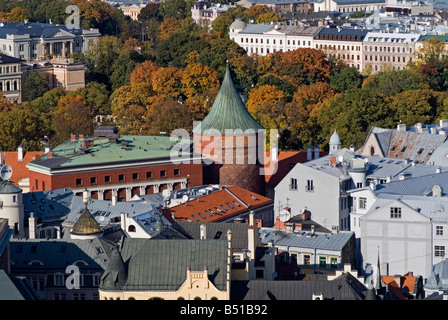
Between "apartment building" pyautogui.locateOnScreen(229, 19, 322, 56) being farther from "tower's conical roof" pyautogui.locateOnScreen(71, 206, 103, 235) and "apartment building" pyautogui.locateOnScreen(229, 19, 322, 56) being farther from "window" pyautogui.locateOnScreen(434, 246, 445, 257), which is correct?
"tower's conical roof" pyautogui.locateOnScreen(71, 206, 103, 235)

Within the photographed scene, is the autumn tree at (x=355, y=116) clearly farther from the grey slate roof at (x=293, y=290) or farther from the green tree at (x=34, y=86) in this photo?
the grey slate roof at (x=293, y=290)

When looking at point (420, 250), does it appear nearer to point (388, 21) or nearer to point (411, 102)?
point (411, 102)

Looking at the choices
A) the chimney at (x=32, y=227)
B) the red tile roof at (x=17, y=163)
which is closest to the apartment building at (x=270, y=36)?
the red tile roof at (x=17, y=163)

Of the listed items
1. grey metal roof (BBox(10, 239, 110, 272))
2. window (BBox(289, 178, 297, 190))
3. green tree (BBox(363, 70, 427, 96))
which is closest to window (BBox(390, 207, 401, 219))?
window (BBox(289, 178, 297, 190))

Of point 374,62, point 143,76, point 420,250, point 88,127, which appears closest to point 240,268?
point 420,250

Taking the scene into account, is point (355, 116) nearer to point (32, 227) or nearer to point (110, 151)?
point (110, 151)

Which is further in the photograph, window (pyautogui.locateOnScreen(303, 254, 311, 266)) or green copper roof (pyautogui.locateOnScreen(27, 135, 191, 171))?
green copper roof (pyautogui.locateOnScreen(27, 135, 191, 171))
